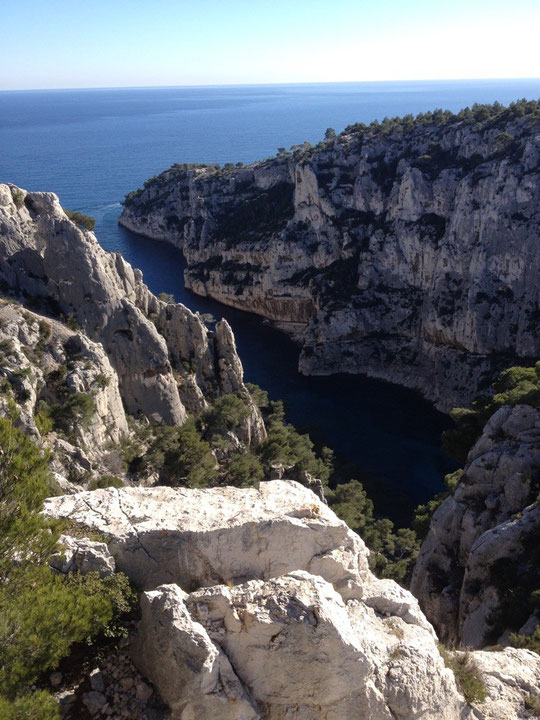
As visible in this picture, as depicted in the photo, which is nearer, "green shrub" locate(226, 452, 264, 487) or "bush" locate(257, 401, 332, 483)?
"green shrub" locate(226, 452, 264, 487)

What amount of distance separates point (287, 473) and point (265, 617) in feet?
79.4

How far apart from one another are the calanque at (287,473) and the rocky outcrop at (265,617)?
0.04m

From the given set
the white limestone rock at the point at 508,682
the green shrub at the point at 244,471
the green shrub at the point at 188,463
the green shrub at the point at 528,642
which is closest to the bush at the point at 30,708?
the white limestone rock at the point at 508,682

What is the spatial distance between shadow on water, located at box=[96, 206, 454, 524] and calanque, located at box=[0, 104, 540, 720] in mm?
3246

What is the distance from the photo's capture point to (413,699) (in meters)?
9.77

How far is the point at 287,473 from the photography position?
3334 centimetres

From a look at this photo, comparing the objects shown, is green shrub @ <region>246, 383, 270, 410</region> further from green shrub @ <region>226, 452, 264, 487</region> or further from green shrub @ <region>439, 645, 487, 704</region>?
green shrub @ <region>439, 645, 487, 704</region>

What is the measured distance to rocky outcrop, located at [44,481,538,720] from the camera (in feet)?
29.9

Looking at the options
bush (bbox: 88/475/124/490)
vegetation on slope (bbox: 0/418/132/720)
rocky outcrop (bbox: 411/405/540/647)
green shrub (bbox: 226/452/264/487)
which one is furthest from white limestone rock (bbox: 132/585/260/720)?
green shrub (bbox: 226/452/264/487)

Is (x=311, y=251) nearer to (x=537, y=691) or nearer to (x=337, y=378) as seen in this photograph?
(x=337, y=378)

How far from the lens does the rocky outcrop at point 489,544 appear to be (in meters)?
18.7

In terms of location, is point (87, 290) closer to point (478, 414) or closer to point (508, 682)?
point (478, 414)

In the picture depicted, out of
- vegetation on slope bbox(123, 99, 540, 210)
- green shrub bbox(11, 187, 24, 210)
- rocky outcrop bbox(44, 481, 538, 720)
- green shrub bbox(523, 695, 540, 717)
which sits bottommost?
green shrub bbox(523, 695, 540, 717)

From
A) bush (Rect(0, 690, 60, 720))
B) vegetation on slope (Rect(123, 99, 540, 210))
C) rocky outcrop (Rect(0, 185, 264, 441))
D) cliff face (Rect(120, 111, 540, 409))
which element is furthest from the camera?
vegetation on slope (Rect(123, 99, 540, 210))
